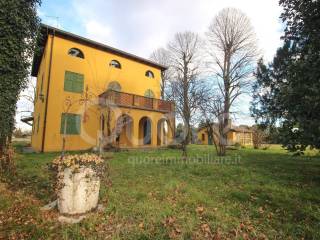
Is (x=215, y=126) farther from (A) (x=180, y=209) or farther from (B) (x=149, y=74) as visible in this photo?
(A) (x=180, y=209)

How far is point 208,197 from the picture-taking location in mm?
5129

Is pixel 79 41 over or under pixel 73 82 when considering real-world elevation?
over

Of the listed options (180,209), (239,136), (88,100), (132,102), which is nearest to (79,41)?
(88,100)

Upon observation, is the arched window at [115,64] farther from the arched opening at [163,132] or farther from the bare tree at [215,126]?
the bare tree at [215,126]

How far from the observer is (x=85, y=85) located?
52.5 ft

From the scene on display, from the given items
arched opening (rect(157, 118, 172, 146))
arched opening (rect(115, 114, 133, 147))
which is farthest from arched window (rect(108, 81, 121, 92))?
arched opening (rect(157, 118, 172, 146))

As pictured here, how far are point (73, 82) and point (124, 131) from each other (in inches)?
200

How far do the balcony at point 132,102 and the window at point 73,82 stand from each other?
5.21ft

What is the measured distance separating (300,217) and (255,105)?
9.38 meters

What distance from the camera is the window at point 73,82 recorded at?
599 inches

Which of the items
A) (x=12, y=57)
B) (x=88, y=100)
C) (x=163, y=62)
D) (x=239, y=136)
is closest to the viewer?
(x=12, y=57)

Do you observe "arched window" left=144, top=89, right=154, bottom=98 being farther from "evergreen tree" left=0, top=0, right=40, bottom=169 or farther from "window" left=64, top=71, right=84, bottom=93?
"evergreen tree" left=0, top=0, right=40, bottom=169

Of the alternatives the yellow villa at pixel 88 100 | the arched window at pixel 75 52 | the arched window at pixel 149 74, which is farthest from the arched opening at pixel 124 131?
the arched window at pixel 149 74

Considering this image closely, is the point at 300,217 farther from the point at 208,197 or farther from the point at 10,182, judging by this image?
the point at 10,182
